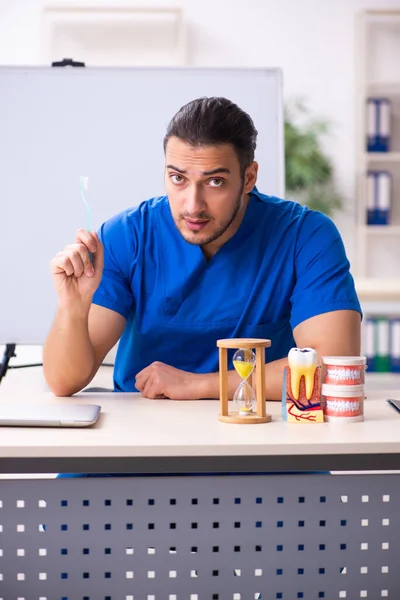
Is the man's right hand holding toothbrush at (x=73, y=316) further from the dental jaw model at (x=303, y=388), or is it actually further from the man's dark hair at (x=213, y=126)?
the dental jaw model at (x=303, y=388)

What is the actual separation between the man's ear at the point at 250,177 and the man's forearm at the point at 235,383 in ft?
1.46

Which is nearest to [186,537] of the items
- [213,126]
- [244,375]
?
[244,375]

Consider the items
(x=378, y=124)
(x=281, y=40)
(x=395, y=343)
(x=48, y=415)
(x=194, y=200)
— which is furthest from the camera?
(x=281, y=40)

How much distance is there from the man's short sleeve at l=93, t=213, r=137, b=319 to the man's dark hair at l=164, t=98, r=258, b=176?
0.86 feet

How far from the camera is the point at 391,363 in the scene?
4375mm

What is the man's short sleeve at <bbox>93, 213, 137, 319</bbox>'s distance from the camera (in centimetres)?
186

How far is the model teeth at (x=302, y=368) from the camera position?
Answer: 136 cm

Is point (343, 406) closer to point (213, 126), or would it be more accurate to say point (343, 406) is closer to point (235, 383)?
point (235, 383)

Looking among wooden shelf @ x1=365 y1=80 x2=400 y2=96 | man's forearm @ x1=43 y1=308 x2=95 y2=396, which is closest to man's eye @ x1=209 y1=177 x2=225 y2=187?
man's forearm @ x1=43 y1=308 x2=95 y2=396

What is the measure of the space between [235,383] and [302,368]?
0.33m

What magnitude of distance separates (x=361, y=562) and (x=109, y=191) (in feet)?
5.82

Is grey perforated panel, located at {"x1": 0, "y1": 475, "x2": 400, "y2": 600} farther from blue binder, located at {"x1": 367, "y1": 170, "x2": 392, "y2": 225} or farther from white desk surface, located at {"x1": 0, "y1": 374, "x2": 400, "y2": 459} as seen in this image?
blue binder, located at {"x1": 367, "y1": 170, "x2": 392, "y2": 225}

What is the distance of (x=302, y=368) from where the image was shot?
4.49ft

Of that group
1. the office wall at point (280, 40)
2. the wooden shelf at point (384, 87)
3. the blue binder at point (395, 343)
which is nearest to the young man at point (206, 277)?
the blue binder at point (395, 343)
